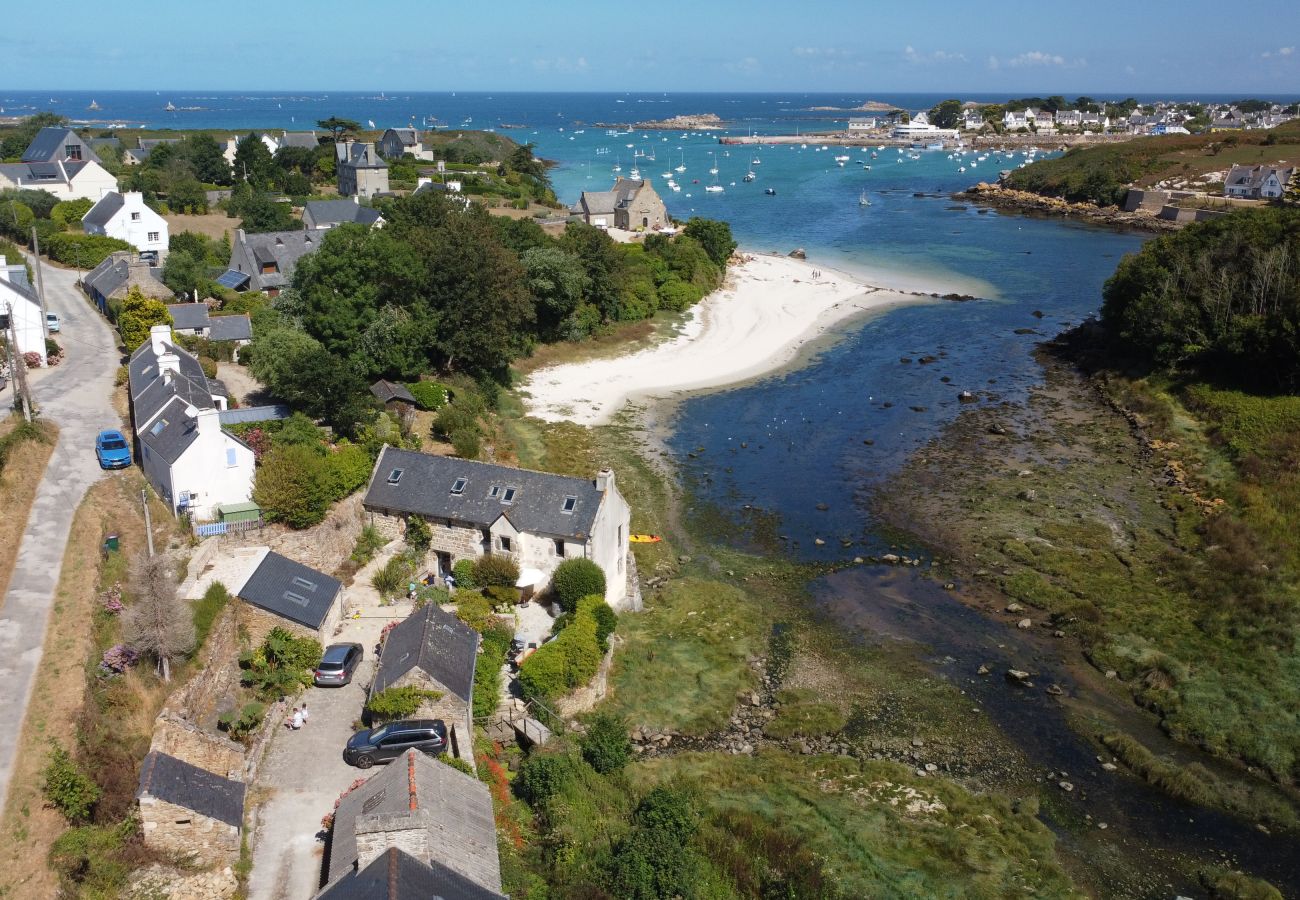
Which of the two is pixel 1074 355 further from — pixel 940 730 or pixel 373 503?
pixel 373 503

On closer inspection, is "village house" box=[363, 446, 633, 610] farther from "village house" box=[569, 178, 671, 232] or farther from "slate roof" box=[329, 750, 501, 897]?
"village house" box=[569, 178, 671, 232]

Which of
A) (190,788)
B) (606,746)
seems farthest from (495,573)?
(190,788)

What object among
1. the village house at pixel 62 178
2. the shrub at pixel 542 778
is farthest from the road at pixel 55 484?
the village house at pixel 62 178

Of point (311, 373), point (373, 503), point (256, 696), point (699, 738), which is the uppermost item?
point (311, 373)

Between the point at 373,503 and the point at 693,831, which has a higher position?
the point at 373,503

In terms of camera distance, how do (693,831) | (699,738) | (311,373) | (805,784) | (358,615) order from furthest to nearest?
1. (311,373)
2. (358,615)
3. (699,738)
4. (805,784)
5. (693,831)

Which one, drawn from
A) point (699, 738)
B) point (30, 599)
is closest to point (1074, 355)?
point (699, 738)

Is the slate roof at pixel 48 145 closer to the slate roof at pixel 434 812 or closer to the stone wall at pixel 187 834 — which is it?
the stone wall at pixel 187 834

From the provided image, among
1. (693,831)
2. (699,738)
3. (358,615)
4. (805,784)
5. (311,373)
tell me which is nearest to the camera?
(693,831)
